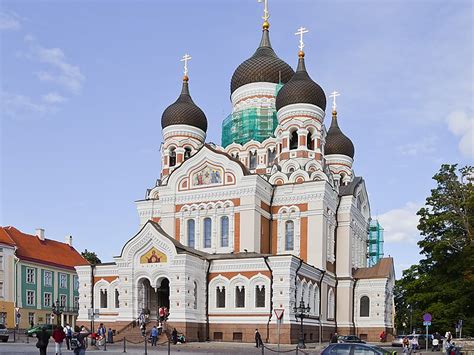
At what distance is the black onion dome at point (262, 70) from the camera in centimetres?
4856

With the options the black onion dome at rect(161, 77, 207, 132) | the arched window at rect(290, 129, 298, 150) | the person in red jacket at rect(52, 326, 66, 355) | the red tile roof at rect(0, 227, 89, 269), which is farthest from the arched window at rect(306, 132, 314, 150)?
the person in red jacket at rect(52, 326, 66, 355)

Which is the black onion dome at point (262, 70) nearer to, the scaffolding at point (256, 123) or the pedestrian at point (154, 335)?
the scaffolding at point (256, 123)

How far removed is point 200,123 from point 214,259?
16.3 meters

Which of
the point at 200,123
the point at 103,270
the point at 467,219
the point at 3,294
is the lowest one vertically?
the point at 3,294

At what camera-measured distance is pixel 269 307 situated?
3303 centimetres

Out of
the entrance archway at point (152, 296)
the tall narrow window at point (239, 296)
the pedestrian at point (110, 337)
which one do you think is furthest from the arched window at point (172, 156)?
the pedestrian at point (110, 337)

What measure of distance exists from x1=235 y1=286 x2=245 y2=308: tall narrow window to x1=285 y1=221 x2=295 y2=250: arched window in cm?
627

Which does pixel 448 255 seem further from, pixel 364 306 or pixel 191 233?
pixel 191 233

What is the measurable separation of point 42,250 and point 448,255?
3785 cm

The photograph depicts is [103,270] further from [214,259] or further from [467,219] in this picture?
[467,219]

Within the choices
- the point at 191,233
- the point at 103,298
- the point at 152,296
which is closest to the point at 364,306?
the point at 191,233

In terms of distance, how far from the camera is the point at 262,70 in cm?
4866

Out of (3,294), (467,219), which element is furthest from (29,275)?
(467,219)

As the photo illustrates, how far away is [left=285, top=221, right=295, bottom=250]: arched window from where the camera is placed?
39375 mm
